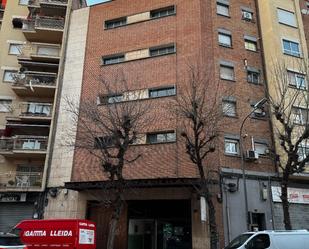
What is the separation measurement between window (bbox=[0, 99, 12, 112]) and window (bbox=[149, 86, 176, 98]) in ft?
34.0

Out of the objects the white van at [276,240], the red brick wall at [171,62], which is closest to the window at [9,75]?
the red brick wall at [171,62]

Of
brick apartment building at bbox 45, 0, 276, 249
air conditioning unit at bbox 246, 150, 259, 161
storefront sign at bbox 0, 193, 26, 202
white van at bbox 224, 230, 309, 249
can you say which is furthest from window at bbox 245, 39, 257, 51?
storefront sign at bbox 0, 193, 26, 202

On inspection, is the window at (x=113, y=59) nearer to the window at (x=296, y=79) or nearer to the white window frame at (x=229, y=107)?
the white window frame at (x=229, y=107)

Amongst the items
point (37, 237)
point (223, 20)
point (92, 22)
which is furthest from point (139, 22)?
point (37, 237)

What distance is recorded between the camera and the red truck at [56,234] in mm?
9766

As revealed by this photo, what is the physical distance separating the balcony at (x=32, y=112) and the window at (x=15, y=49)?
15.2ft

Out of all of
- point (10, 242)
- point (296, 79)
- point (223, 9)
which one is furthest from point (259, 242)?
point (223, 9)

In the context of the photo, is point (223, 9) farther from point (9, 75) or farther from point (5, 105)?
point (5, 105)

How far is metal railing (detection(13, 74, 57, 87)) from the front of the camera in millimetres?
25156

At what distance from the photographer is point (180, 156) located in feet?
65.3

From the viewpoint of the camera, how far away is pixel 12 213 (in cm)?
2255

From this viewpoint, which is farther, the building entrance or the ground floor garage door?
the ground floor garage door

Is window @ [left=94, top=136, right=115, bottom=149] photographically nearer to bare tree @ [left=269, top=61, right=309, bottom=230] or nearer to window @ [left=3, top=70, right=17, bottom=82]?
bare tree @ [left=269, top=61, right=309, bottom=230]

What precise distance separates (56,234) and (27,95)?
1820 centimetres
